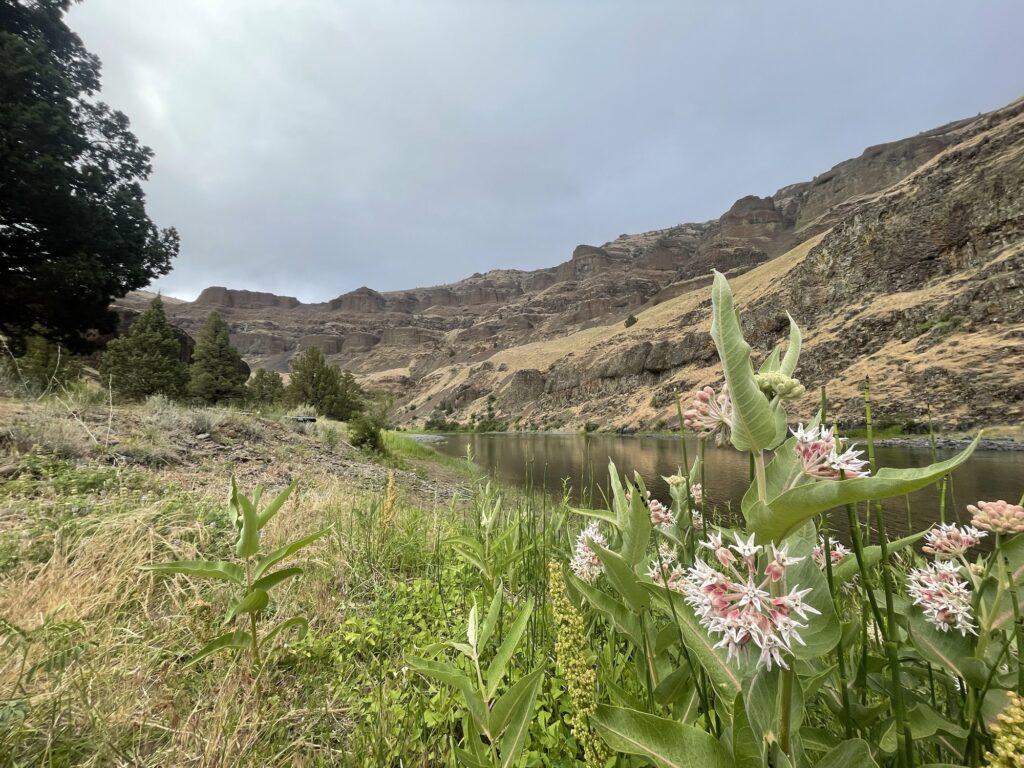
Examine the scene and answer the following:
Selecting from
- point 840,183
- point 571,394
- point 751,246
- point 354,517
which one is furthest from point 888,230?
point 840,183

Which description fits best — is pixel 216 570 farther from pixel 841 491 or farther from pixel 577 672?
pixel 841 491

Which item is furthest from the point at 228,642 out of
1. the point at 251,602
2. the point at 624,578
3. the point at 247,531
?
the point at 624,578

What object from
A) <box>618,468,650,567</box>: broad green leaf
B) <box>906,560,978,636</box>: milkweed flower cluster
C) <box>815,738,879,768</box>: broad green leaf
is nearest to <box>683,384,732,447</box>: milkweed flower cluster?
<box>618,468,650,567</box>: broad green leaf

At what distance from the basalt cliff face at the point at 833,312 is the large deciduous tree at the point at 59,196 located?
26.4m

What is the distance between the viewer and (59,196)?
485 inches

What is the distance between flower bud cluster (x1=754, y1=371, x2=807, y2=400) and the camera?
2.83ft

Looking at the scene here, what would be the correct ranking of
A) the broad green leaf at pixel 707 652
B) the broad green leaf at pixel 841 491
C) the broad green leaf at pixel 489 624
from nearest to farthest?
the broad green leaf at pixel 841 491 → the broad green leaf at pixel 707 652 → the broad green leaf at pixel 489 624

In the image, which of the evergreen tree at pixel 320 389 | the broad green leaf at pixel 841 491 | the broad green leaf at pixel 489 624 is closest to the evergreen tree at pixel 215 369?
the evergreen tree at pixel 320 389

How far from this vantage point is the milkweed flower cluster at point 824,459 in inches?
33.5

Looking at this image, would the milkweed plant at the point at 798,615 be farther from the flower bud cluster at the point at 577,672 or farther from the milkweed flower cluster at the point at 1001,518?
the flower bud cluster at the point at 577,672

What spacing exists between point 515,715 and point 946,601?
1.24 metres

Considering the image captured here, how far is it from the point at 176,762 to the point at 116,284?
58.1ft

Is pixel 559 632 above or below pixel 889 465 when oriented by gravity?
above

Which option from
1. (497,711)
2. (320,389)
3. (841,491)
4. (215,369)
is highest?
(215,369)
